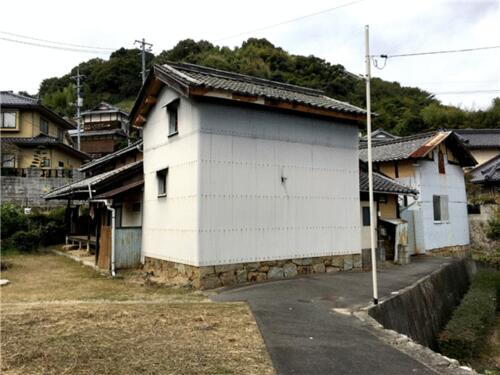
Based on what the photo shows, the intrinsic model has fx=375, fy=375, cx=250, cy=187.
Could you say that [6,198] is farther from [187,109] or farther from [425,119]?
[425,119]

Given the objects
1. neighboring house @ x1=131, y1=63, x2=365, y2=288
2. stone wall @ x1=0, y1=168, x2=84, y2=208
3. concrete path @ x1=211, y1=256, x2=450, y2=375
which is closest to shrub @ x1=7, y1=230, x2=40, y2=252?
stone wall @ x1=0, y1=168, x2=84, y2=208

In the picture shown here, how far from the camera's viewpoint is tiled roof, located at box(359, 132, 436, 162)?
18281mm

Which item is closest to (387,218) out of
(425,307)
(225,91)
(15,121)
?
(425,307)

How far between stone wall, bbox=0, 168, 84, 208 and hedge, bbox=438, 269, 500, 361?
22.8m

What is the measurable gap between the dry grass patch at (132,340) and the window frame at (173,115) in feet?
17.2

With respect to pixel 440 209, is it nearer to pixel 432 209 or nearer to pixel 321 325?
pixel 432 209

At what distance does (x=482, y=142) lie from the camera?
3834 cm

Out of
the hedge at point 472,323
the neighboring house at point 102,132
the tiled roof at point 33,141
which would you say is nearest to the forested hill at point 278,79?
the neighboring house at point 102,132

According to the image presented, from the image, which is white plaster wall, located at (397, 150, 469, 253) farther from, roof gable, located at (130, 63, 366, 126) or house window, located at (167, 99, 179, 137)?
house window, located at (167, 99, 179, 137)

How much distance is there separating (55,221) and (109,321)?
16444 millimetres

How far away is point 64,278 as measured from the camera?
11609 millimetres

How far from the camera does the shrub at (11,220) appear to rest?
699 inches

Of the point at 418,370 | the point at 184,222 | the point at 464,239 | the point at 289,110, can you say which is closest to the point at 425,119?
the point at 464,239

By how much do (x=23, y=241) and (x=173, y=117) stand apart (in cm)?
1161
